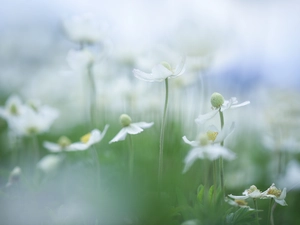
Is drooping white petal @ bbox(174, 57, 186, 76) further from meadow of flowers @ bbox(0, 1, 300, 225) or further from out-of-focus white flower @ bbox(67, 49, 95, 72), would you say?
A: out-of-focus white flower @ bbox(67, 49, 95, 72)

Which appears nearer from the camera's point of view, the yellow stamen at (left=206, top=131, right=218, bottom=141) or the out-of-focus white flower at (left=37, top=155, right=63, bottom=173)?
the yellow stamen at (left=206, top=131, right=218, bottom=141)

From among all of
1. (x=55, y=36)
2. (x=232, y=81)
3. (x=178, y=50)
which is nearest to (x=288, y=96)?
(x=232, y=81)

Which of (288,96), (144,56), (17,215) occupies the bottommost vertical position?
(17,215)

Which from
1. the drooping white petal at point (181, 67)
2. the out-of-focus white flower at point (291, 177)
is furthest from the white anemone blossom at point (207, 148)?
the out-of-focus white flower at point (291, 177)

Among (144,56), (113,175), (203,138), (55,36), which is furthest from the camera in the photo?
(55,36)

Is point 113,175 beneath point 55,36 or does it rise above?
beneath

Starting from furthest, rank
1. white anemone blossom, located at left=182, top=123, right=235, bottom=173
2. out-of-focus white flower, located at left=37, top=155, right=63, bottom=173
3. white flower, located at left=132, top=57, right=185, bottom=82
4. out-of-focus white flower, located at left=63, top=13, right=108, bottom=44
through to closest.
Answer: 1. out-of-focus white flower, located at left=63, top=13, right=108, bottom=44
2. out-of-focus white flower, located at left=37, top=155, right=63, bottom=173
3. white flower, located at left=132, top=57, right=185, bottom=82
4. white anemone blossom, located at left=182, top=123, right=235, bottom=173

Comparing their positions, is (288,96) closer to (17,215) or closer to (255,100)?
(255,100)

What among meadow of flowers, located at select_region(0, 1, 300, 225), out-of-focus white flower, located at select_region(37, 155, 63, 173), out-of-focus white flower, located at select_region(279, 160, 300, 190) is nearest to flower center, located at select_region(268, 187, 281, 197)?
meadow of flowers, located at select_region(0, 1, 300, 225)
